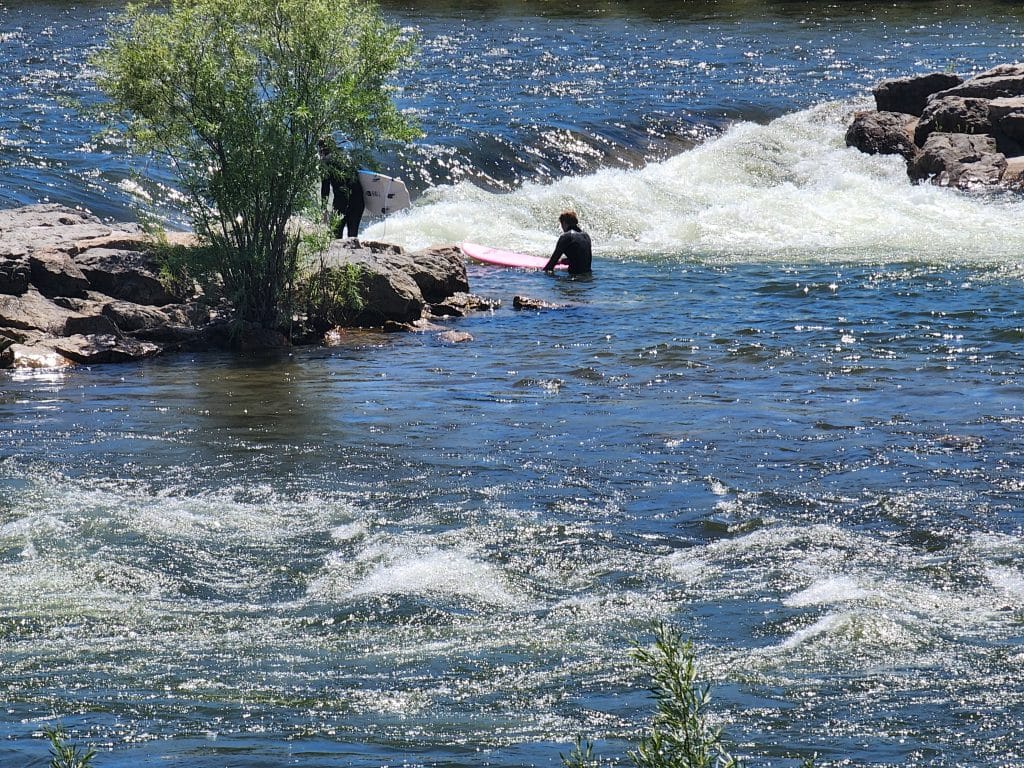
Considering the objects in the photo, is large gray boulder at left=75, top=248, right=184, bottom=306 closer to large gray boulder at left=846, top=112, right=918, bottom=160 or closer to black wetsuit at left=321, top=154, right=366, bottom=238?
black wetsuit at left=321, top=154, right=366, bottom=238

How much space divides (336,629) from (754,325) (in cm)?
855

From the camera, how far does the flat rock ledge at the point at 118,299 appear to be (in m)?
12.4

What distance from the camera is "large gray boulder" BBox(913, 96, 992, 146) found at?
959 inches

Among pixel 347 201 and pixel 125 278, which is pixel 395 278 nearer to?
pixel 347 201

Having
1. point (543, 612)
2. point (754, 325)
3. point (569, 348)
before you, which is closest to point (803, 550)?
point (543, 612)

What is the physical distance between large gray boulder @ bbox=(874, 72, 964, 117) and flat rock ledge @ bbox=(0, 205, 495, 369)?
52.1 feet

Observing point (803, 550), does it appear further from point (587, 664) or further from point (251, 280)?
point (251, 280)

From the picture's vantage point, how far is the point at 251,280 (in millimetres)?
13062

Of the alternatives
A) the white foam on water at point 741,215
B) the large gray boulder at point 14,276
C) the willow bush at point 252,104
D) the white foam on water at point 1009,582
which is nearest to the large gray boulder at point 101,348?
the large gray boulder at point 14,276

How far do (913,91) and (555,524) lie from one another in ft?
73.8

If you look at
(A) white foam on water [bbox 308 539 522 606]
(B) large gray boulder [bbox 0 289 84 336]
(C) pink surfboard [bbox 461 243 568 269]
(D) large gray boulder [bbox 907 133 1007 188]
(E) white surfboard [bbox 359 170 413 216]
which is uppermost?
(D) large gray boulder [bbox 907 133 1007 188]

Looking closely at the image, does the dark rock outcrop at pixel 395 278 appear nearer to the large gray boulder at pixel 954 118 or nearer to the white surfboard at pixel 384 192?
the white surfboard at pixel 384 192

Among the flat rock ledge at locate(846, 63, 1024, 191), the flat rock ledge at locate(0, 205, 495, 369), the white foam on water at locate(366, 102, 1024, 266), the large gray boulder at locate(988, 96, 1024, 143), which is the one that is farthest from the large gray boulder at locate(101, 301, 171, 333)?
the large gray boulder at locate(988, 96, 1024, 143)

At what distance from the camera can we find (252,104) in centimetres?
1270
